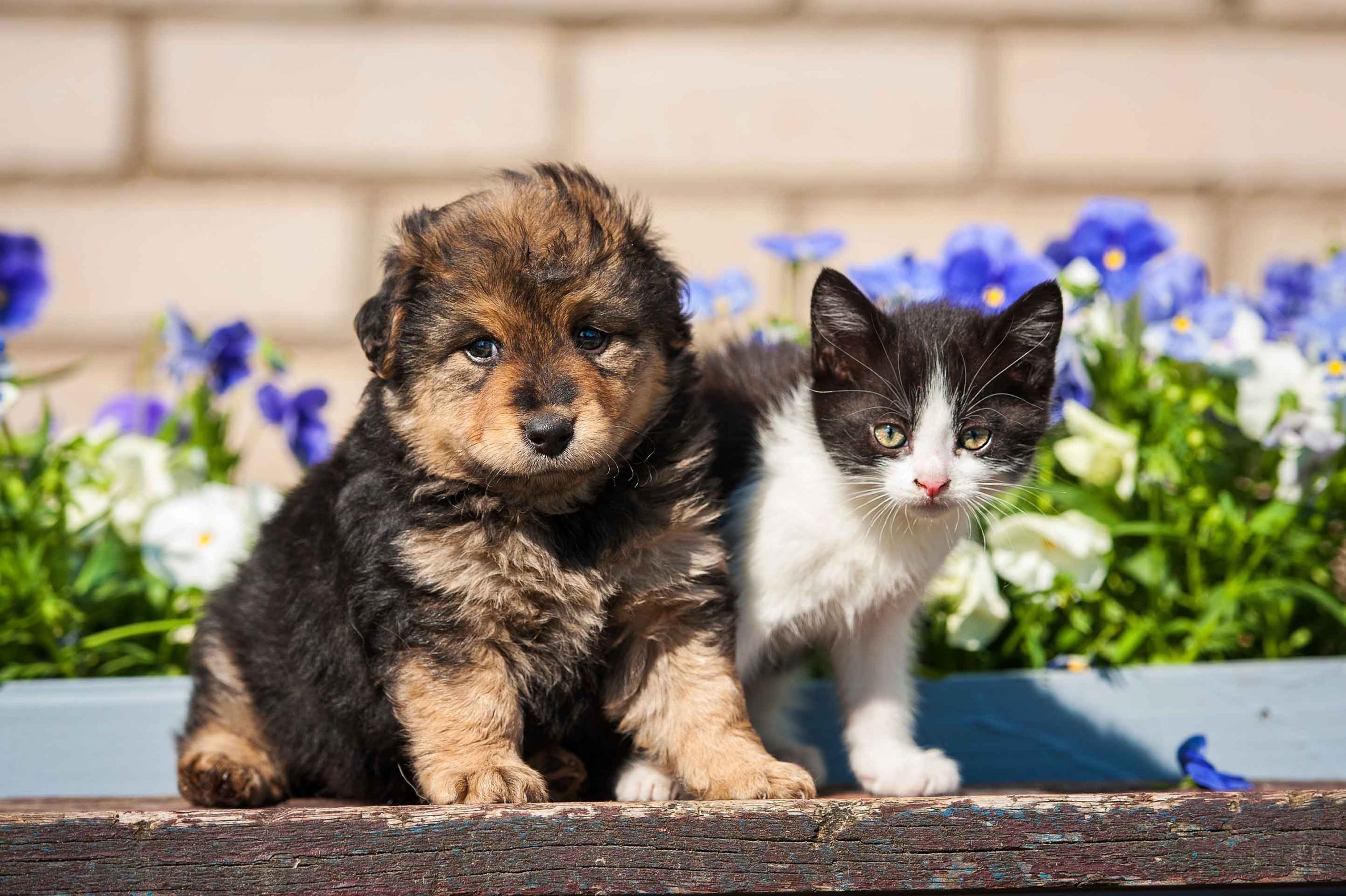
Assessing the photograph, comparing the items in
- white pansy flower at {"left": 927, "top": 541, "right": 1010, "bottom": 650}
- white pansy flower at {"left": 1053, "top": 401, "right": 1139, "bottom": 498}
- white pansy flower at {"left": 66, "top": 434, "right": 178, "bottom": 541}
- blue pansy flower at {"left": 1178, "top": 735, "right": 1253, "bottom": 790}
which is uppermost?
white pansy flower at {"left": 1053, "top": 401, "right": 1139, "bottom": 498}

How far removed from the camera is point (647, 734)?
8.48 ft

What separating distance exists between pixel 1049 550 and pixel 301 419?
241cm

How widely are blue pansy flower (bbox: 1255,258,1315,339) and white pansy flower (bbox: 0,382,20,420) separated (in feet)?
13.1

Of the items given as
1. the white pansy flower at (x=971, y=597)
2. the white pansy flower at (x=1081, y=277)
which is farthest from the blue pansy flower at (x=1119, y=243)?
the white pansy flower at (x=971, y=597)

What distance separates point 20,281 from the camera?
12.6 ft

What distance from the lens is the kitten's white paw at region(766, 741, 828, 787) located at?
3.04 m

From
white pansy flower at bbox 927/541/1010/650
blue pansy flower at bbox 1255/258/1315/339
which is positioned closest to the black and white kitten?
white pansy flower at bbox 927/541/1010/650

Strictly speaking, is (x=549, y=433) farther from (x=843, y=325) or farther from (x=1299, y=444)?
(x=1299, y=444)

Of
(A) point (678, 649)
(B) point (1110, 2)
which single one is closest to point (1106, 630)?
(A) point (678, 649)

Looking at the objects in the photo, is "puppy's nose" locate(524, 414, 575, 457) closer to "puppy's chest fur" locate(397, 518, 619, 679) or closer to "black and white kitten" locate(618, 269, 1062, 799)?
"puppy's chest fur" locate(397, 518, 619, 679)

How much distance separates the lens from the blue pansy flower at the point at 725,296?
13.2 ft

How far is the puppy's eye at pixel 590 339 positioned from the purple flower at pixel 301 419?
188cm

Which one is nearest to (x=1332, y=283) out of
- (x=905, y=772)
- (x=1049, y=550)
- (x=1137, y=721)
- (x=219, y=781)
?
(x=1049, y=550)

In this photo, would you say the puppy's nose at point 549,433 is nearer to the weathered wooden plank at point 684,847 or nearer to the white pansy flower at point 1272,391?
the weathered wooden plank at point 684,847
